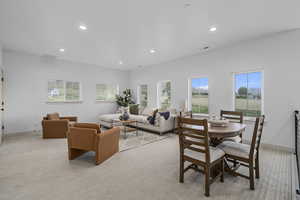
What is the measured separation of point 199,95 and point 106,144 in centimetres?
371

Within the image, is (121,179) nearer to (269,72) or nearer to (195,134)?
(195,134)

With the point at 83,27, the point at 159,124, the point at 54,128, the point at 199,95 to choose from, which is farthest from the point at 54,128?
the point at 199,95

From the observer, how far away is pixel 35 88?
5195mm

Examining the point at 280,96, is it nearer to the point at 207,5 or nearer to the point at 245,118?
the point at 245,118

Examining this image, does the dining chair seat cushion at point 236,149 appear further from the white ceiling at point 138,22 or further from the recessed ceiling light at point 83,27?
the recessed ceiling light at point 83,27

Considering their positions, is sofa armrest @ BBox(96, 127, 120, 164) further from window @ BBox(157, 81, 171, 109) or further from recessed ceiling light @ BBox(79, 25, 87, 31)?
window @ BBox(157, 81, 171, 109)

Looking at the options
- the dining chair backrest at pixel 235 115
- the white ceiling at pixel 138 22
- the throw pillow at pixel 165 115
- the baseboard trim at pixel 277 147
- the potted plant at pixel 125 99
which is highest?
the white ceiling at pixel 138 22

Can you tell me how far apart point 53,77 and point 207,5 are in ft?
19.2

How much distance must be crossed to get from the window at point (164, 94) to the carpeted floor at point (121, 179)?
318 centimetres

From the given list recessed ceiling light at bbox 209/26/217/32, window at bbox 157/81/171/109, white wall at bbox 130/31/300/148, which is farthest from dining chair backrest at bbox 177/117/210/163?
window at bbox 157/81/171/109

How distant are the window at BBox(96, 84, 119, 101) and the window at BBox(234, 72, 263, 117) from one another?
18.5 ft

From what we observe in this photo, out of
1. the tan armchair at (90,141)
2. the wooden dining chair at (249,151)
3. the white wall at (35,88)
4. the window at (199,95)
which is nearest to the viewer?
the wooden dining chair at (249,151)

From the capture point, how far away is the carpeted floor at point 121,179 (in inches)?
73.6

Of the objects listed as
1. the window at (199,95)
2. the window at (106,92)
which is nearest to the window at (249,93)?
the window at (199,95)
